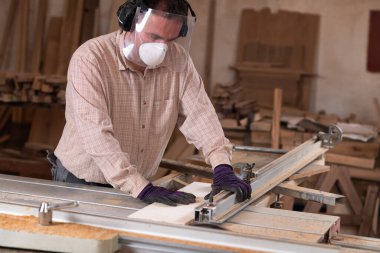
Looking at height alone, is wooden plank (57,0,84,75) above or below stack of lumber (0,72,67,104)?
above

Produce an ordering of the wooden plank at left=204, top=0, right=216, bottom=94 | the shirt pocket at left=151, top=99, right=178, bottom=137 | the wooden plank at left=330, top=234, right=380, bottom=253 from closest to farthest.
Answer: the wooden plank at left=330, top=234, right=380, bottom=253
the shirt pocket at left=151, top=99, right=178, bottom=137
the wooden plank at left=204, top=0, right=216, bottom=94

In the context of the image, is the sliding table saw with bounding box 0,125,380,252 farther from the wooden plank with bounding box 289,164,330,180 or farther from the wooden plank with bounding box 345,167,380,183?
the wooden plank with bounding box 345,167,380,183

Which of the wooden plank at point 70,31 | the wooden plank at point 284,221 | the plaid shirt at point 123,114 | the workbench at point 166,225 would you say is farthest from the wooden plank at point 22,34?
the wooden plank at point 284,221

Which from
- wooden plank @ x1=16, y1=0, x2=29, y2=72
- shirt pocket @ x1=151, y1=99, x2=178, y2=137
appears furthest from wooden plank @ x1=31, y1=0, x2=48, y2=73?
shirt pocket @ x1=151, y1=99, x2=178, y2=137

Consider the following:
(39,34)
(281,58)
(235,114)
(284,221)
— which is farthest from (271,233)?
(39,34)

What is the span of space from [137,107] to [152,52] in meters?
0.33

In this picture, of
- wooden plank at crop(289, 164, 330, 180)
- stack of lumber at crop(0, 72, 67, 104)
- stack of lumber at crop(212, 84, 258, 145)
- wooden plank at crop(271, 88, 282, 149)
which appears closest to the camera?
wooden plank at crop(289, 164, 330, 180)

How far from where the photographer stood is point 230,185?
10.1ft

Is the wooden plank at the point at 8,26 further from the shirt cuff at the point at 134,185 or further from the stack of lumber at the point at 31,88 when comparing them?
the shirt cuff at the point at 134,185

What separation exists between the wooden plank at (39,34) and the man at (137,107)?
15.5 feet

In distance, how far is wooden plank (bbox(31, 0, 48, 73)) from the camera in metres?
8.27

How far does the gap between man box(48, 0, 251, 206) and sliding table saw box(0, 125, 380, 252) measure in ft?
0.38

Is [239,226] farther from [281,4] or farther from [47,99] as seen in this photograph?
[281,4]

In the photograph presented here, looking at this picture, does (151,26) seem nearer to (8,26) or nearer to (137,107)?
(137,107)
